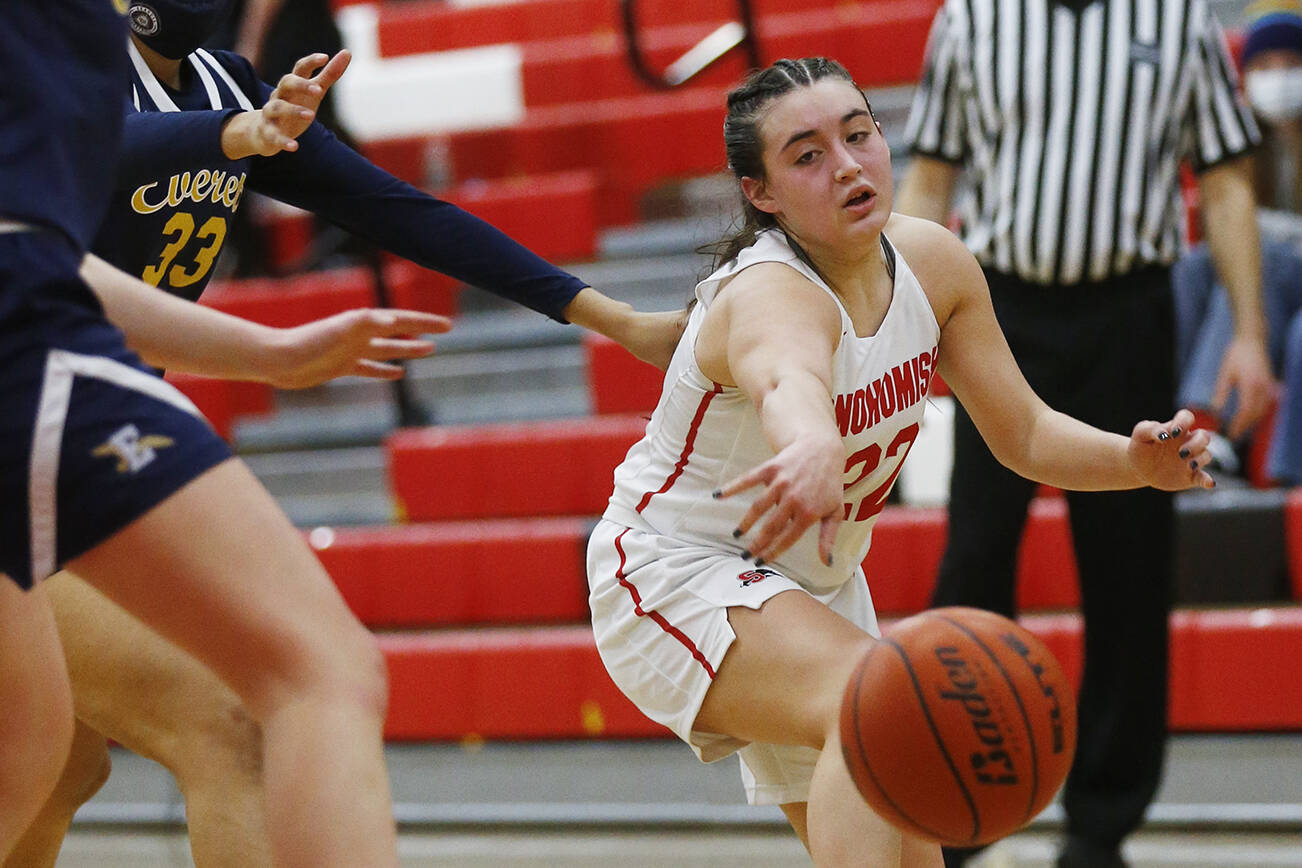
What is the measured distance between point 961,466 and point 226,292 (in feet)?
13.6

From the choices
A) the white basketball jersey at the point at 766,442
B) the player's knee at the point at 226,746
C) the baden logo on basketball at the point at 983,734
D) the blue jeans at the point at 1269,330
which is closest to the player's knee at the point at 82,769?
the player's knee at the point at 226,746

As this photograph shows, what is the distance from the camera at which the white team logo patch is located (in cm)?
239

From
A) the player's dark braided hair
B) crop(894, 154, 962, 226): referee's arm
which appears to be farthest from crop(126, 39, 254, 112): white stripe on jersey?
crop(894, 154, 962, 226): referee's arm

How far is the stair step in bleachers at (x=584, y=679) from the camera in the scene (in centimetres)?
429

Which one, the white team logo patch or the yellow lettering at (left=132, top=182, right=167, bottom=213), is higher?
the white team logo patch

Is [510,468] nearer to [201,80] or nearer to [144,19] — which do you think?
[201,80]

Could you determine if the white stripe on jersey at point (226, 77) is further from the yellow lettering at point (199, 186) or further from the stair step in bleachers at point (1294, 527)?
the stair step in bleachers at point (1294, 527)

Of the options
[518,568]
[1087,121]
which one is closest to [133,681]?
[1087,121]

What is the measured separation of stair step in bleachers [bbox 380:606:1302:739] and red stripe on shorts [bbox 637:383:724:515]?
2.25 meters

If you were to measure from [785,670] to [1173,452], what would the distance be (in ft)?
2.10

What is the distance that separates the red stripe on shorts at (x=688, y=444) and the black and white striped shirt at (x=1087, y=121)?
4.15ft

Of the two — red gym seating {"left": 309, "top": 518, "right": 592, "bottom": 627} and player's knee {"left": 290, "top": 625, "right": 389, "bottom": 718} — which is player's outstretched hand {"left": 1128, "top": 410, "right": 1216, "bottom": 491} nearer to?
player's knee {"left": 290, "top": 625, "right": 389, "bottom": 718}

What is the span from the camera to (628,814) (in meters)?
4.20

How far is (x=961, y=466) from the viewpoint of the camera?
3.40 metres
